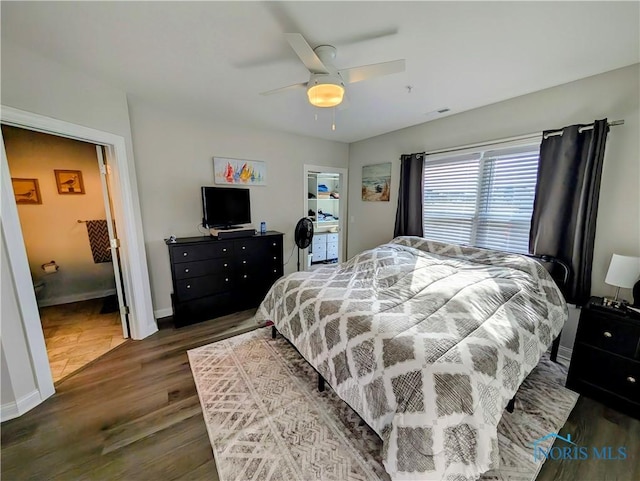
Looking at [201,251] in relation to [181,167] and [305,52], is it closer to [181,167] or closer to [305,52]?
[181,167]

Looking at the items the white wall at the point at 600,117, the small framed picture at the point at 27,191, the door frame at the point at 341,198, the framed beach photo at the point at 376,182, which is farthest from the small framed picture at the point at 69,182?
the white wall at the point at 600,117

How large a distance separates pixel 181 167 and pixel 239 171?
0.75 meters

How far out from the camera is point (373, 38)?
1692mm

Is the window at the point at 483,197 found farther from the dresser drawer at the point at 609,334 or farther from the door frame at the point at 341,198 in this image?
the door frame at the point at 341,198

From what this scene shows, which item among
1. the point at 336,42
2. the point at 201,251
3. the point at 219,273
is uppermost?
the point at 336,42

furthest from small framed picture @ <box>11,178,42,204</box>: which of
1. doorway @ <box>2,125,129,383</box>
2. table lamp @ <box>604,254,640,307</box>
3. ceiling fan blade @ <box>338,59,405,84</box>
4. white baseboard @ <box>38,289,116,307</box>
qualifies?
table lamp @ <box>604,254,640,307</box>

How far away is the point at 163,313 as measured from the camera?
3.24 m

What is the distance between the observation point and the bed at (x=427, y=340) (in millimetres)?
1199

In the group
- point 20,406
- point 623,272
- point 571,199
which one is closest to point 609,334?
point 623,272

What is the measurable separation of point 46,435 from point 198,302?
5.20 ft

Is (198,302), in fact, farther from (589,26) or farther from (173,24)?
(589,26)

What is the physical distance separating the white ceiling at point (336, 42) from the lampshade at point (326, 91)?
288 mm

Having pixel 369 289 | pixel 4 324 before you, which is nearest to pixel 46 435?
pixel 4 324

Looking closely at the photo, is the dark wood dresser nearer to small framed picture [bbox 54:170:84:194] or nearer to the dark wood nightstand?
small framed picture [bbox 54:170:84:194]
